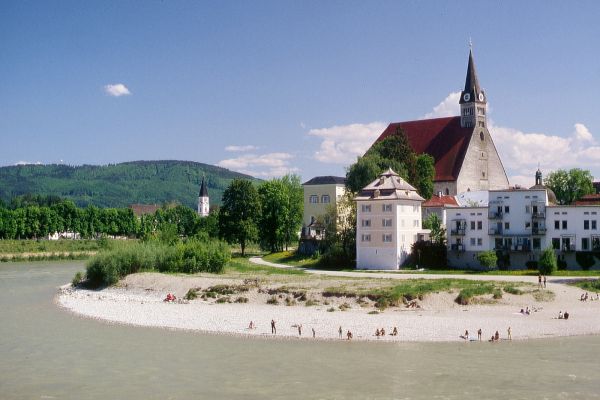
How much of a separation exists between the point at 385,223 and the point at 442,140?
36.4 meters

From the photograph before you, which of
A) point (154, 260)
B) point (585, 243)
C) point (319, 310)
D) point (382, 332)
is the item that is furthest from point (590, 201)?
point (154, 260)

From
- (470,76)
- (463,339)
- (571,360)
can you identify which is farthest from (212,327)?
(470,76)

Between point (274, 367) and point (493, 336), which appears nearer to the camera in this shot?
point (274, 367)

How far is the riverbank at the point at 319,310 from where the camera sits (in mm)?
39156

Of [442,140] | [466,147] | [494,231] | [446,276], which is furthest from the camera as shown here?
[442,140]

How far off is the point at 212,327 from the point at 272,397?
15178mm

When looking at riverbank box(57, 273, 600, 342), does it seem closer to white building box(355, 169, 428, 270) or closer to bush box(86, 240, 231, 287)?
bush box(86, 240, 231, 287)

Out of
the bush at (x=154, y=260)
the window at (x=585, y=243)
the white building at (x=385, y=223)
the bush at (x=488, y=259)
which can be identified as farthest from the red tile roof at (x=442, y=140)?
the bush at (x=154, y=260)

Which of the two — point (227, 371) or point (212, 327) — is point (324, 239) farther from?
point (227, 371)

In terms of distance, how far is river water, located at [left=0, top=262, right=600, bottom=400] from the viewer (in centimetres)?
2747

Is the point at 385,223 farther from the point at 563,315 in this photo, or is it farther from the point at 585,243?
the point at 563,315

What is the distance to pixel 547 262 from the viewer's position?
5831 centimetres

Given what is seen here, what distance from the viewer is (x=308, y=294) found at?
49344 mm

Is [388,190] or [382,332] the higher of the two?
[388,190]
